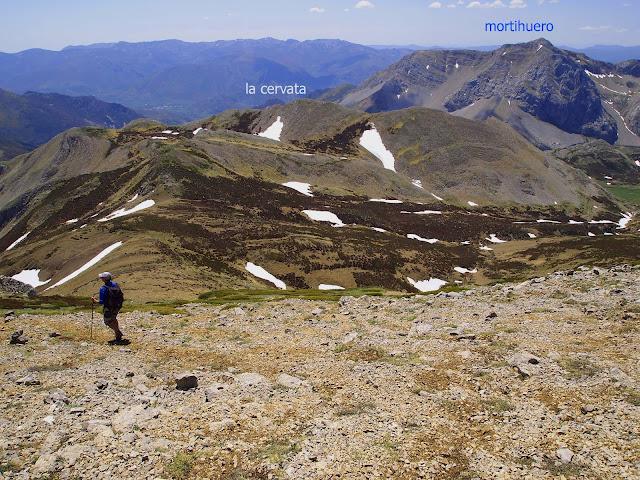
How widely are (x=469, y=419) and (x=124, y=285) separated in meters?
60.9

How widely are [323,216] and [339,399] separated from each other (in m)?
133

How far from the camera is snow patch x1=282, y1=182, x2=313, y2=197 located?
18418cm

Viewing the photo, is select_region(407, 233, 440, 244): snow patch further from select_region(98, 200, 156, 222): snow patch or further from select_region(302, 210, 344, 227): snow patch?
select_region(98, 200, 156, 222): snow patch

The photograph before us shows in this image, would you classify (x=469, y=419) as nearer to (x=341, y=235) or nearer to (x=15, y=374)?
(x=15, y=374)

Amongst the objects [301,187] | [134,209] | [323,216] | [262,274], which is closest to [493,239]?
[323,216]

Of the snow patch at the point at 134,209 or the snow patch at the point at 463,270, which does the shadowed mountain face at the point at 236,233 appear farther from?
the snow patch at the point at 463,270

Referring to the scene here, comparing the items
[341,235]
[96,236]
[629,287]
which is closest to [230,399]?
[629,287]

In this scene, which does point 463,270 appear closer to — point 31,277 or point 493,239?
point 493,239

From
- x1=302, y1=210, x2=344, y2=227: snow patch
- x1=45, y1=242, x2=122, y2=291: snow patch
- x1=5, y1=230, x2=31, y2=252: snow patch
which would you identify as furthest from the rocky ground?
x1=5, y1=230, x2=31, y2=252: snow patch

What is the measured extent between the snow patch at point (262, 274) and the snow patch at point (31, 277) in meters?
37.7

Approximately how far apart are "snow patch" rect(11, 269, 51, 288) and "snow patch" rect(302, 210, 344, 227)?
78153 millimetres

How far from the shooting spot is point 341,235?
4958 inches

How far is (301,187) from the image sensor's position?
625 feet

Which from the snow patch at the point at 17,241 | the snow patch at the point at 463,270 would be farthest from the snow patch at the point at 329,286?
the snow patch at the point at 17,241
